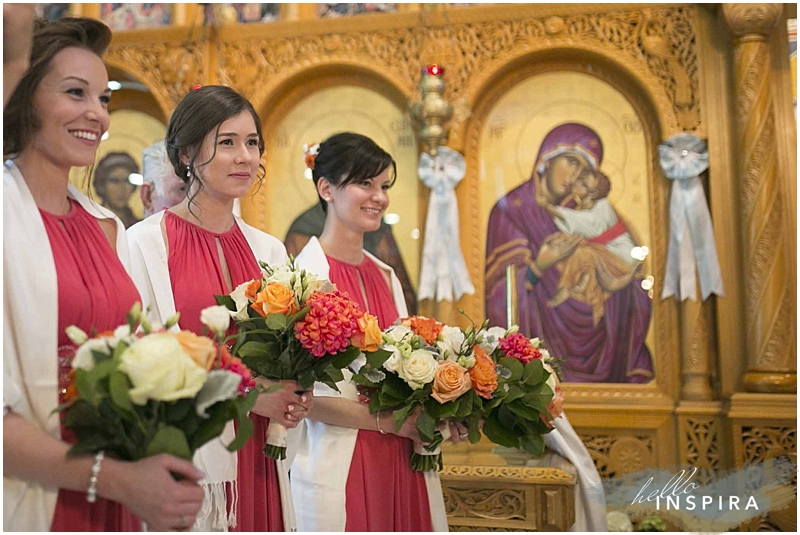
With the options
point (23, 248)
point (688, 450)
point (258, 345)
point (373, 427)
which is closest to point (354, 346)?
point (258, 345)

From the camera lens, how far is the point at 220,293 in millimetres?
2369

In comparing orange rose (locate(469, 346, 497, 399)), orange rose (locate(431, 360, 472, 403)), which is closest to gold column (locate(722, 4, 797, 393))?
orange rose (locate(469, 346, 497, 399))

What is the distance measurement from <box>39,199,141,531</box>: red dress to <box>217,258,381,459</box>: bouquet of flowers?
1.14 ft

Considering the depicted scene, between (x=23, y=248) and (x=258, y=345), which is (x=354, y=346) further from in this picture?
(x=23, y=248)

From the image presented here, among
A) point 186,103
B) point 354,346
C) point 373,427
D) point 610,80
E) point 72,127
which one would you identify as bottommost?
point 373,427

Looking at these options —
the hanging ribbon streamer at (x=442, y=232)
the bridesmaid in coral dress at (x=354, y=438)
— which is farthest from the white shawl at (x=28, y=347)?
the hanging ribbon streamer at (x=442, y=232)

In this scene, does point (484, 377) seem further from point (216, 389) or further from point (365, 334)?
point (216, 389)

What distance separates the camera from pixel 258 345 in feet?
7.03

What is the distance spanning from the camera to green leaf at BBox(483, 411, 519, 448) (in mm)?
2684

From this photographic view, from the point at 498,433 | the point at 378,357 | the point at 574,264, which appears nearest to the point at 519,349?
the point at 498,433

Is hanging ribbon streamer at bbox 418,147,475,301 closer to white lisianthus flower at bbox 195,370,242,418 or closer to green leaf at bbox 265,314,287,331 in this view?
green leaf at bbox 265,314,287,331

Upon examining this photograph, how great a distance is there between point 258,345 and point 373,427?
83 centimetres

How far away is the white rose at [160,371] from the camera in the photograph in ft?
4.52

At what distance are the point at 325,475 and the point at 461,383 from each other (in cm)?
65
